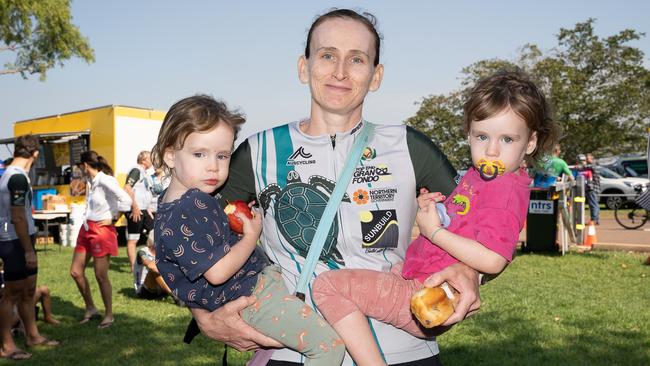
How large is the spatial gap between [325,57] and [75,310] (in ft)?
31.8

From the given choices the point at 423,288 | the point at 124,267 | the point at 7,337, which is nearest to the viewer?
the point at 423,288

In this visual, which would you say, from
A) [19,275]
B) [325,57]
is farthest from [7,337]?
[325,57]

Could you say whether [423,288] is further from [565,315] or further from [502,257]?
[565,315]

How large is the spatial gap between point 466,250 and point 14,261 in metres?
7.19

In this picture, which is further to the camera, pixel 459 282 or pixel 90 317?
pixel 90 317

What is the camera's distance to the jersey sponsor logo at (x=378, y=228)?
2.72m

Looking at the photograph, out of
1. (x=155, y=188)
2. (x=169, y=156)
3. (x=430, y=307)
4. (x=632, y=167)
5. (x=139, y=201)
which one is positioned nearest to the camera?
(x=430, y=307)

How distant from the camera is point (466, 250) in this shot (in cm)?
258

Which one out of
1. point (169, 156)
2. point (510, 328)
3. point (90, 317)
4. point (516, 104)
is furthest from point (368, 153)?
point (90, 317)

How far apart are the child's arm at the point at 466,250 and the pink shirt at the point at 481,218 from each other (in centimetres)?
3

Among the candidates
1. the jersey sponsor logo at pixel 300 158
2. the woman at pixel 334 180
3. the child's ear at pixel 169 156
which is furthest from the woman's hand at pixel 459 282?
the child's ear at pixel 169 156

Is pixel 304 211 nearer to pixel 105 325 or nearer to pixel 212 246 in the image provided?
pixel 212 246

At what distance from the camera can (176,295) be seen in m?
2.84

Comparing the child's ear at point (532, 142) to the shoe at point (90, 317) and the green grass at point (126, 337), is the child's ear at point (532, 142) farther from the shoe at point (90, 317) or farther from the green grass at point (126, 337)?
the shoe at point (90, 317)
